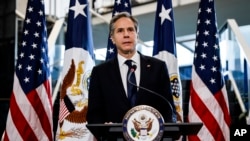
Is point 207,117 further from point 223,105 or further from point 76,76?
point 76,76

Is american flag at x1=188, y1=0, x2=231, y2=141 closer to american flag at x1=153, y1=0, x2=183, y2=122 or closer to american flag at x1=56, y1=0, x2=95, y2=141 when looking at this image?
american flag at x1=153, y1=0, x2=183, y2=122

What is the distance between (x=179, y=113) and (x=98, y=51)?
2588mm

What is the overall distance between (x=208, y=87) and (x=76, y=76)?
46.2 inches

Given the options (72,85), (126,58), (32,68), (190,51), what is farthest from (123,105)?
(190,51)

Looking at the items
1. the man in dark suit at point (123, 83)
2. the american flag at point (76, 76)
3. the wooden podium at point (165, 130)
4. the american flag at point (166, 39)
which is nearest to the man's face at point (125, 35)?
the man in dark suit at point (123, 83)

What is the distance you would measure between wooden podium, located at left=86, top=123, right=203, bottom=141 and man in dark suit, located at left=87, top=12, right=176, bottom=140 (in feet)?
0.88

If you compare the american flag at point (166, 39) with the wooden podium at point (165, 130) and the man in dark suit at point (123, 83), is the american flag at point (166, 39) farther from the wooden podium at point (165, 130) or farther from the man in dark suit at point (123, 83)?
the wooden podium at point (165, 130)

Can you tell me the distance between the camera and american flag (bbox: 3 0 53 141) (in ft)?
13.2

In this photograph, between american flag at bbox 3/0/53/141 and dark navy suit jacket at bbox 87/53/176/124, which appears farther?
american flag at bbox 3/0/53/141

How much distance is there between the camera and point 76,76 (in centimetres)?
403

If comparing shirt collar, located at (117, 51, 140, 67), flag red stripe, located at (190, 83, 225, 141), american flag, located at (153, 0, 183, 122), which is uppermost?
american flag, located at (153, 0, 183, 122)

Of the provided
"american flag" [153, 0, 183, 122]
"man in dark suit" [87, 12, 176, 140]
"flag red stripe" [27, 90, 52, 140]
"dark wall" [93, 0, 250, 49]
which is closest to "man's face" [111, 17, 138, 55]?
"man in dark suit" [87, 12, 176, 140]

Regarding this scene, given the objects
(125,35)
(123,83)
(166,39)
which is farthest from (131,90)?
(166,39)

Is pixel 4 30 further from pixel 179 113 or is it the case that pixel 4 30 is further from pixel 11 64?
pixel 179 113
